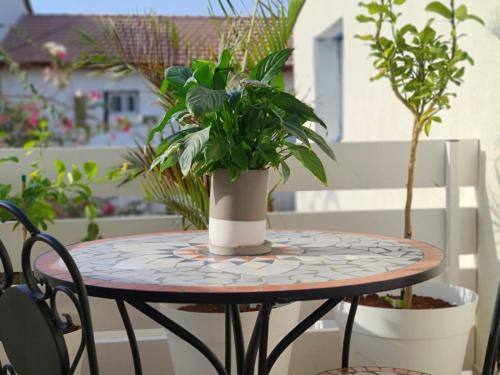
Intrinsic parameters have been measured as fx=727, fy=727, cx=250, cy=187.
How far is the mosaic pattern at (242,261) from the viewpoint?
1516 mm

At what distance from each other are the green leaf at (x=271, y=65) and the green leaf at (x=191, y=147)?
0.22 meters

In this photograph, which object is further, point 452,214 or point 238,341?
point 452,214

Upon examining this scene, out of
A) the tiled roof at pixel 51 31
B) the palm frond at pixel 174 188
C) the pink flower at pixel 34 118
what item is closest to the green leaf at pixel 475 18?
the palm frond at pixel 174 188

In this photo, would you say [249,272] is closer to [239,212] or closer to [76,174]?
[239,212]

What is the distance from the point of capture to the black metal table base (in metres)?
1.61

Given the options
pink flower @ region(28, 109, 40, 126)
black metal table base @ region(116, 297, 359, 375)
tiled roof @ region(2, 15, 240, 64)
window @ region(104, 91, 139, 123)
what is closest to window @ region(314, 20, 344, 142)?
pink flower @ region(28, 109, 40, 126)

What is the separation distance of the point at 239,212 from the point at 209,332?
25.4 inches

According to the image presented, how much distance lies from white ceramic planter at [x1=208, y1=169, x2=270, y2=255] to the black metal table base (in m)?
0.15

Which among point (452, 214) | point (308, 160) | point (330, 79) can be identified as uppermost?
point (330, 79)

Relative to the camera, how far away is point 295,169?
9.86ft

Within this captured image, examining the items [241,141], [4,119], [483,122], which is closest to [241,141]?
[241,141]

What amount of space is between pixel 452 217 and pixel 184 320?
132cm

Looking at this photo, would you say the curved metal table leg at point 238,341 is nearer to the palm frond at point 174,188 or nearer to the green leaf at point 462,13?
the palm frond at point 174,188

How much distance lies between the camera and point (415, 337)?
7.77 ft
